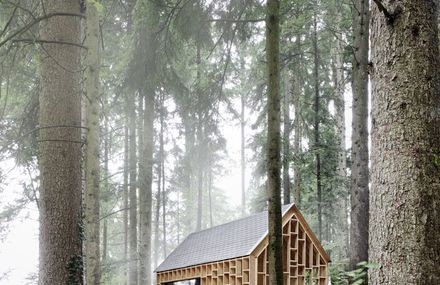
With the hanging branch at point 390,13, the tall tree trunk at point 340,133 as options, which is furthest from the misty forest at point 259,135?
the tall tree trunk at point 340,133

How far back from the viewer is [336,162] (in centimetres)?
1827

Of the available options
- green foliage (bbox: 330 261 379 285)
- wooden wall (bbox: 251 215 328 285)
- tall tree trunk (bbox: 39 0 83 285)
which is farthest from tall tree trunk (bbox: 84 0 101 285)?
green foliage (bbox: 330 261 379 285)

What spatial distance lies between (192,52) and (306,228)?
38.6ft

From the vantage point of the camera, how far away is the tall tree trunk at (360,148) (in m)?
10.2

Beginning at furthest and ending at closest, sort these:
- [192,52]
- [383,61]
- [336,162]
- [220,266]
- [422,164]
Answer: [192,52], [336,162], [220,266], [383,61], [422,164]

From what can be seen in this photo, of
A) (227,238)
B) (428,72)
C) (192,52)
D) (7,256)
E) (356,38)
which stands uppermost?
(192,52)

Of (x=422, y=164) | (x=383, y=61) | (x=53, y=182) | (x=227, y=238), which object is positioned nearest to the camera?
(x=422, y=164)

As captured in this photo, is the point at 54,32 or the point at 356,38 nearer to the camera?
the point at 54,32

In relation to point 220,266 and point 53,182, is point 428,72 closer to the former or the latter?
point 53,182

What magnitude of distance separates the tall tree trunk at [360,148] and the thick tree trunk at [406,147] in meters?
6.67

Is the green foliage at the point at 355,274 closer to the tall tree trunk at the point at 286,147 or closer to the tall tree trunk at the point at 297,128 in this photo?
the tall tree trunk at the point at 286,147

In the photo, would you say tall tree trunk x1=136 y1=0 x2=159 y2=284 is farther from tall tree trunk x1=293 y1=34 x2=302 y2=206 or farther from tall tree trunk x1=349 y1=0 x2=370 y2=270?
tall tree trunk x1=293 y1=34 x2=302 y2=206

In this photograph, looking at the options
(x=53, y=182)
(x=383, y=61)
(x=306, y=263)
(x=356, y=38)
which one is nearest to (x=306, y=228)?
(x=306, y=263)

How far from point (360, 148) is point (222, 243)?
3.57m
